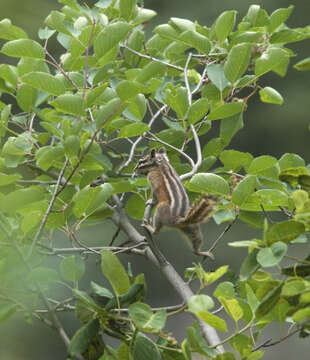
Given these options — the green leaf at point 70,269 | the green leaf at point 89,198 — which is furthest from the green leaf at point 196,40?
the green leaf at point 70,269

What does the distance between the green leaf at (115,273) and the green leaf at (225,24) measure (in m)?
0.64

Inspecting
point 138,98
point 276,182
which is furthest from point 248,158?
point 138,98

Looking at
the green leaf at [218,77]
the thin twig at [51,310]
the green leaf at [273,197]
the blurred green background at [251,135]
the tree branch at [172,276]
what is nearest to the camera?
the thin twig at [51,310]

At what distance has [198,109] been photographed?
52.7 inches

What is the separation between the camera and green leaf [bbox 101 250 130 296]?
1.05m

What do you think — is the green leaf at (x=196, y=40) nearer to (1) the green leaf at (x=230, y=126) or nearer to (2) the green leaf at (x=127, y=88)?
(1) the green leaf at (x=230, y=126)

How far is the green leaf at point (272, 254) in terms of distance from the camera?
0.89 meters

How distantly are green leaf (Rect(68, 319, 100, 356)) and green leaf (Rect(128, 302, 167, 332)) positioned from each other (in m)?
0.10

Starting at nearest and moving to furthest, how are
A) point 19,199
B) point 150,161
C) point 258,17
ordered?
1. point 19,199
2. point 150,161
3. point 258,17

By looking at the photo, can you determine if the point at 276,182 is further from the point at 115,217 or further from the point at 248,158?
the point at 115,217

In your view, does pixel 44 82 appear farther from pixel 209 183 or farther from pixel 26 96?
pixel 209 183

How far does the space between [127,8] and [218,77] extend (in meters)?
0.28

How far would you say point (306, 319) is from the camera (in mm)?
985

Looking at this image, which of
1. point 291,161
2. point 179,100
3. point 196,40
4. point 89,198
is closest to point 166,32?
point 196,40
